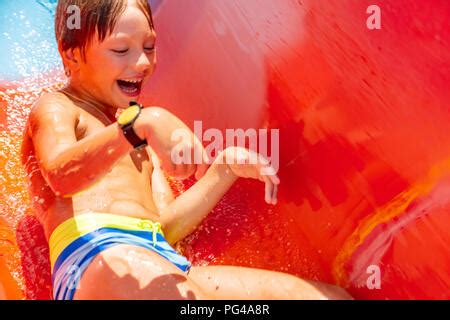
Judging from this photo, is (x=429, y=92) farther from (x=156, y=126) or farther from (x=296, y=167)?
(x=156, y=126)

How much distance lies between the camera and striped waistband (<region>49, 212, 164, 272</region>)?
1.20 metres

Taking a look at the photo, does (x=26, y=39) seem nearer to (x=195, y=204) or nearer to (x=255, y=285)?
(x=195, y=204)

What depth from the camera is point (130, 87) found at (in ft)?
4.59

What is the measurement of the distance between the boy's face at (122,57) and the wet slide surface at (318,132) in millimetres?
292

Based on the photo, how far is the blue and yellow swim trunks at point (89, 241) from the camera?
114 centimetres

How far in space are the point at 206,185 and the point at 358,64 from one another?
1.50 ft

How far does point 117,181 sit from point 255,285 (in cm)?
38

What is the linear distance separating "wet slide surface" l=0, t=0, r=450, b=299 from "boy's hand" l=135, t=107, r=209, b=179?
43 centimetres

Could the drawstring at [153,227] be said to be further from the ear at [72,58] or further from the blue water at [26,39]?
the blue water at [26,39]

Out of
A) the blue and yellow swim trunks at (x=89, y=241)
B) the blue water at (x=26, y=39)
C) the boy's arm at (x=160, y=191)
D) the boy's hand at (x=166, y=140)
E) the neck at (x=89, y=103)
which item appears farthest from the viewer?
the blue water at (x=26, y=39)
